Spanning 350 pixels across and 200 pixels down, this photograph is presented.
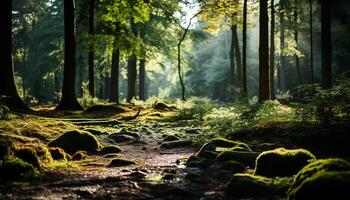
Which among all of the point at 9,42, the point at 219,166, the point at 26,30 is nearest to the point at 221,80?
the point at 26,30

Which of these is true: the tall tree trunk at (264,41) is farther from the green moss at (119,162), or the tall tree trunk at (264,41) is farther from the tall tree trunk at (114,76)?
the tall tree trunk at (114,76)

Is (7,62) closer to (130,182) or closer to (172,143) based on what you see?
(172,143)

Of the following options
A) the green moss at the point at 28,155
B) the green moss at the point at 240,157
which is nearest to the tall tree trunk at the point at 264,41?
the green moss at the point at 240,157

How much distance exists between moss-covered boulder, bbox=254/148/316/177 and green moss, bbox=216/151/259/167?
3.37 feet

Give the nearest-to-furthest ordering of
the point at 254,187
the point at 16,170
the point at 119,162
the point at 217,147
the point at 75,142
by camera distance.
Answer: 1. the point at 254,187
2. the point at 16,170
3. the point at 119,162
4. the point at 217,147
5. the point at 75,142

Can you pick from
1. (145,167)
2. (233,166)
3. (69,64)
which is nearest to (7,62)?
(69,64)

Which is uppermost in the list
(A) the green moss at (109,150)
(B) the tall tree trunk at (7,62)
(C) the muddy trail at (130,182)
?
(B) the tall tree trunk at (7,62)

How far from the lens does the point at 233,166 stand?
292 inches

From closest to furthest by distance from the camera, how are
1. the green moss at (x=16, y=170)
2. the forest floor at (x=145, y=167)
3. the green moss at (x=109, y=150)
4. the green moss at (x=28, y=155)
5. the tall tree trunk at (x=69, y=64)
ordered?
the forest floor at (x=145, y=167)
the green moss at (x=16, y=170)
the green moss at (x=28, y=155)
the green moss at (x=109, y=150)
the tall tree trunk at (x=69, y=64)

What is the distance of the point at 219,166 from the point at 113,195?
246 cm

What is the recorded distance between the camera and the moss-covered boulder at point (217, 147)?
8.52 meters

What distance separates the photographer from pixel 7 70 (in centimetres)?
1555

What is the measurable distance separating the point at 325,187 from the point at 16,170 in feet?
15.7

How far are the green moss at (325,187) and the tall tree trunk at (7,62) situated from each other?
1318cm
